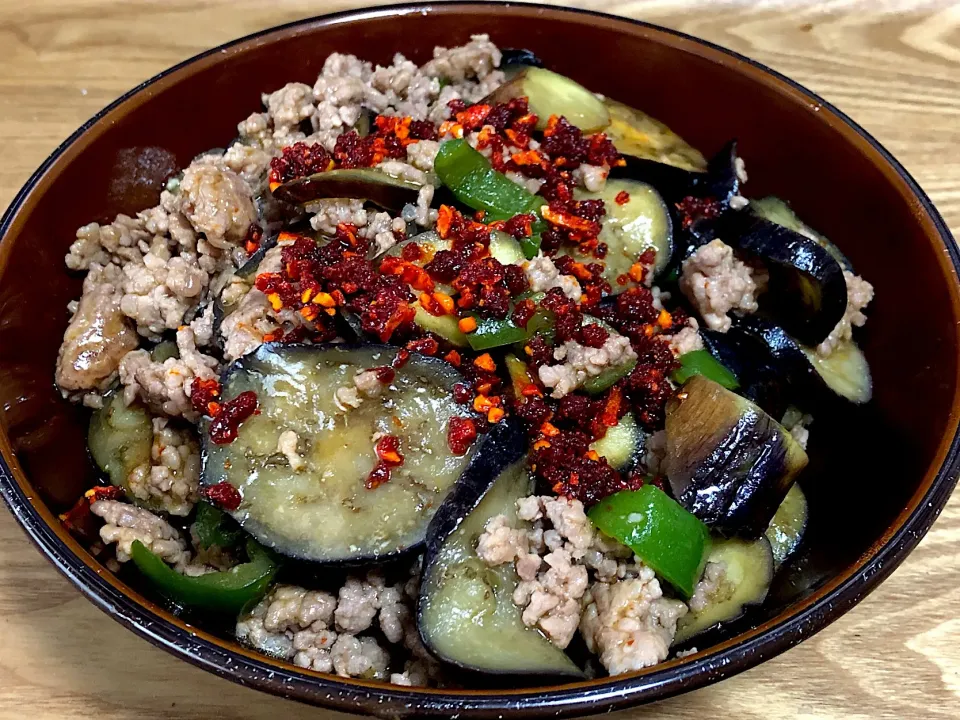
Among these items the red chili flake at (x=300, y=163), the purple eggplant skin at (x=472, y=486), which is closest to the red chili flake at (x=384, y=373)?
the purple eggplant skin at (x=472, y=486)

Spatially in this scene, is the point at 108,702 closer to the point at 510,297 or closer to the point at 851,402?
the point at 510,297

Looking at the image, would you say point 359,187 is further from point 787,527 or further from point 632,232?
point 787,527

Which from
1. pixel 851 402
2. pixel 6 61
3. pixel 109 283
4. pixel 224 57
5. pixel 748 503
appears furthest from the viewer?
pixel 6 61

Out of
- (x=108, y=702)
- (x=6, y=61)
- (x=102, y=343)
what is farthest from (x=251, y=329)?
(x=6, y=61)

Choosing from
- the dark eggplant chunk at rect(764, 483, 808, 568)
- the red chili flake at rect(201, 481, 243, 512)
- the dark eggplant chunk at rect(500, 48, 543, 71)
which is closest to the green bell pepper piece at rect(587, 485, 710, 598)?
the dark eggplant chunk at rect(764, 483, 808, 568)

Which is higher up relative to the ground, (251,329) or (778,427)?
(778,427)

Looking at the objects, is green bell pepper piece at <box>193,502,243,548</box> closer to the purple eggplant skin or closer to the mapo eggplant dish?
the mapo eggplant dish
